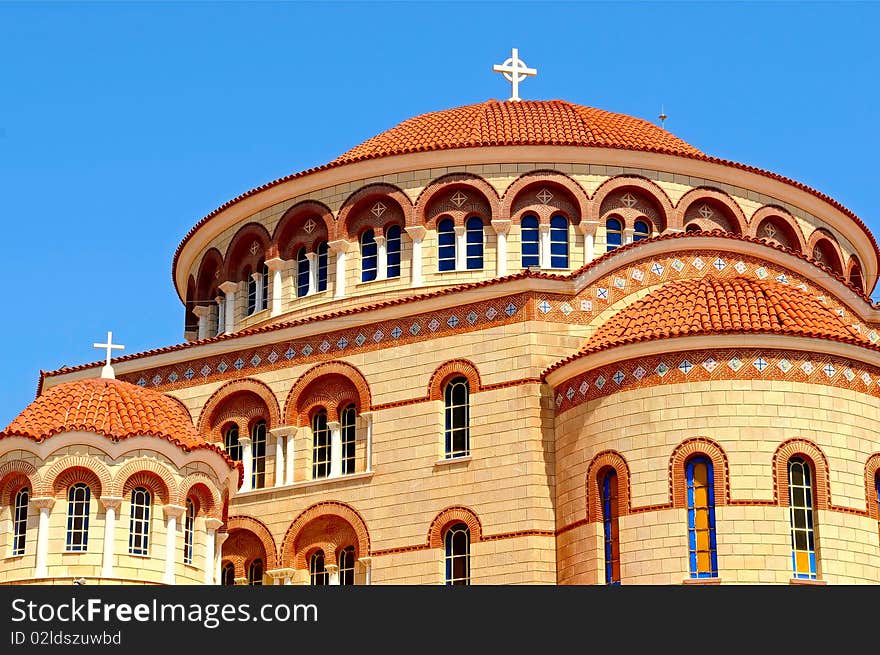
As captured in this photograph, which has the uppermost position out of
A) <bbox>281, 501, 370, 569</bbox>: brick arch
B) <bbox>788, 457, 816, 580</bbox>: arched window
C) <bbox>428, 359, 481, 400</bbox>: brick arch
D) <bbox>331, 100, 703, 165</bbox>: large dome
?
<bbox>331, 100, 703, 165</bbox>: large dome

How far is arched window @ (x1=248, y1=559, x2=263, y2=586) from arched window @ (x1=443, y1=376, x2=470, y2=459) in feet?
14.9

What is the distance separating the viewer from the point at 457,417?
35.8 metres

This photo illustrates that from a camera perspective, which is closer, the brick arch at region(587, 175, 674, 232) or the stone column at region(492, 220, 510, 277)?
the stone column at region(492, 220, 510, 277)

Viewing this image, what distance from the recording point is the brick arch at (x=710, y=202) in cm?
4038

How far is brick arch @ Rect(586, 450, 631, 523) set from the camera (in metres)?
32.6

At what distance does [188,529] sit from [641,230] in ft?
38.1

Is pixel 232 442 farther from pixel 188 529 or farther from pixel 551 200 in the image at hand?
pixel 551 200

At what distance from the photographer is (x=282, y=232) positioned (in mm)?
41875

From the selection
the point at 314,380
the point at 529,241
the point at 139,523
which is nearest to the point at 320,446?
the point at 314,380

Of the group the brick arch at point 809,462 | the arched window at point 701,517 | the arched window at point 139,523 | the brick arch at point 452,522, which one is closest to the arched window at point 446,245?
the brick arch at point 452,522

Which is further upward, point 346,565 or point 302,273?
point 302,273

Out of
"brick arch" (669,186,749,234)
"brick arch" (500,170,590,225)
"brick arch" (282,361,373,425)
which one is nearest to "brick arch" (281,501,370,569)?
"brick arch" (282,361,373,425)

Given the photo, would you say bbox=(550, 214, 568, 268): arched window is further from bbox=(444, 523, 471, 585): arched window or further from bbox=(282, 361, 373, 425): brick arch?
bbox=(444, 523, 471, 585): arched window

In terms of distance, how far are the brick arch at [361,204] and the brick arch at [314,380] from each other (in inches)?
163
